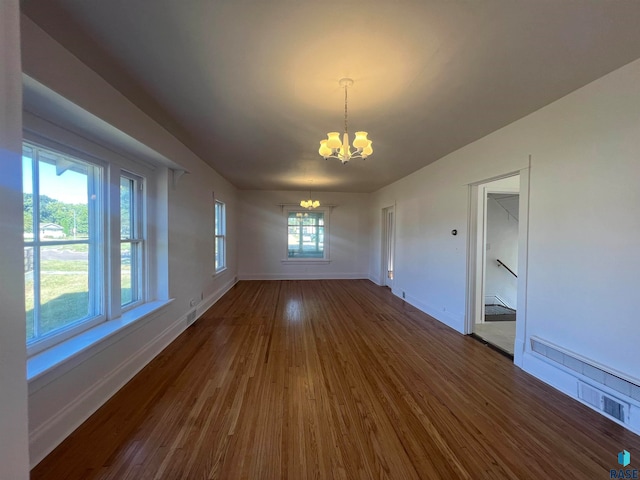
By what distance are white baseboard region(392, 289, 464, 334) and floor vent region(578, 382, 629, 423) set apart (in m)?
1.55

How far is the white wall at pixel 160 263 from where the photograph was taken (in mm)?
1601

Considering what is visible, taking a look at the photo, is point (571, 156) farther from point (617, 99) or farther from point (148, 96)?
point (148, 96)

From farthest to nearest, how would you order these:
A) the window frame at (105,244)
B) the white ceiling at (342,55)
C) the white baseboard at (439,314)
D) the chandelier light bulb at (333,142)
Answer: the white baseboard at (439,314), the chandelier light bulb at (333,142), the window frame at (105,244), the white ceiling at (342,55)

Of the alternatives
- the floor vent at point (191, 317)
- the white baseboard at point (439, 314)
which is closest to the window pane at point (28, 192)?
the floor vent at point (191, 317)

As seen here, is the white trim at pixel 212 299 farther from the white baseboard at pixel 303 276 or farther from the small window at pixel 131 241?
the small window at pixel 131 241

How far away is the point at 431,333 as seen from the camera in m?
3.72

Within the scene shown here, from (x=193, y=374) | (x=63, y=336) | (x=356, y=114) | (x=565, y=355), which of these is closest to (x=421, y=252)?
(x=565, y=355)

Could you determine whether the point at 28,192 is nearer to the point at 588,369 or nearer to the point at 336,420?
the point at 336,420

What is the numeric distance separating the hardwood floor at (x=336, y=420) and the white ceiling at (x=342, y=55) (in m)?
2.50

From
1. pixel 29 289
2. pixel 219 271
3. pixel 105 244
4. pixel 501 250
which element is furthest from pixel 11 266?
pixel 501 250

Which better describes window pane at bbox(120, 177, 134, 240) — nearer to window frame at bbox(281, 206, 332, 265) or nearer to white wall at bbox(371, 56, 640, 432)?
white wall at bbox(371, 56, 640, 432)

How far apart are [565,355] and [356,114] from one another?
2.85 metres

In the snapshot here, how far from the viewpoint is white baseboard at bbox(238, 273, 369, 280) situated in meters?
7.76

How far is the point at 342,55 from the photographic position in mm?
1791
